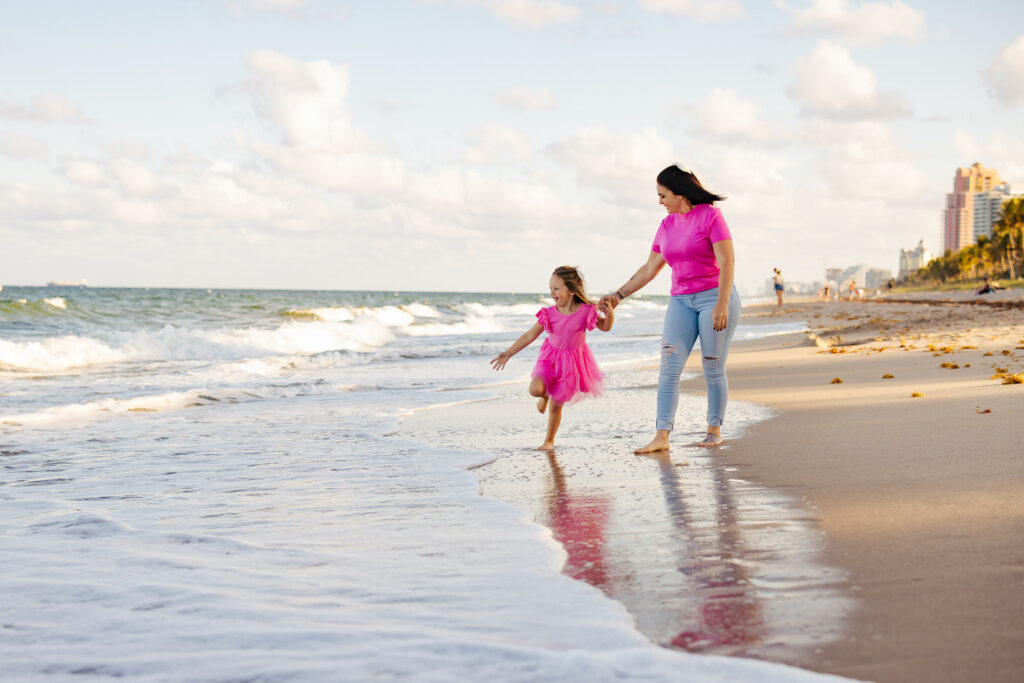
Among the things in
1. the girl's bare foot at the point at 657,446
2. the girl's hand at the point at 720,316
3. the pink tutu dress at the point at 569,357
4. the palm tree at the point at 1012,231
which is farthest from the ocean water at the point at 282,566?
the palm tree at the point at 1012,231

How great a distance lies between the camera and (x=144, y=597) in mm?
2842

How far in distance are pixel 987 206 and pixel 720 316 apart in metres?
210

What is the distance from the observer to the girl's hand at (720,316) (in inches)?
207

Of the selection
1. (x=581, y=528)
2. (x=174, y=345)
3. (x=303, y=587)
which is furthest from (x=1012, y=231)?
(x=303, y=587)

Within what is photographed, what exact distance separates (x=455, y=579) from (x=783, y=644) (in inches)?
46.3

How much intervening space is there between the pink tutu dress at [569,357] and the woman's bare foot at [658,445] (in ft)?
2.73

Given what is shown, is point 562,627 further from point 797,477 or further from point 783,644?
point 797,477

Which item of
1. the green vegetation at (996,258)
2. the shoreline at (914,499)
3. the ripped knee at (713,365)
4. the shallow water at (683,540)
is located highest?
the green vegetation at (996,258)

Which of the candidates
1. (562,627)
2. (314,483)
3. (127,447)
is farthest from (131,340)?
(562,627)

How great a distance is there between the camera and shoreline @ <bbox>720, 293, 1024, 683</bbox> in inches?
81.2

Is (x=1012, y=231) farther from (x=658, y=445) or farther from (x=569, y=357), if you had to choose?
(x=658, y=445)

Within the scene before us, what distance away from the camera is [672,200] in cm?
538

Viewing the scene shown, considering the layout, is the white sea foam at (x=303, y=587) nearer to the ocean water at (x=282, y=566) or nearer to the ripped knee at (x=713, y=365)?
the ocean water at (x=282, y=566)

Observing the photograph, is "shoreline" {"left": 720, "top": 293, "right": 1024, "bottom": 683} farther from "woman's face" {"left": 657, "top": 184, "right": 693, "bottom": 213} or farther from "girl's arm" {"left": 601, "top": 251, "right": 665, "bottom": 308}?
"woman's face" {"left": 657, "top": 184, "right": 693, "bottom": 213}
